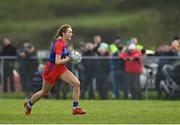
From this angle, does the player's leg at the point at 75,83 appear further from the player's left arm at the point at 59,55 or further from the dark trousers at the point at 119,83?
the dark trousers at the point at 119,83

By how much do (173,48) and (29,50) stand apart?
4932mm

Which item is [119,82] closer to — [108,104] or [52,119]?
[108,104]

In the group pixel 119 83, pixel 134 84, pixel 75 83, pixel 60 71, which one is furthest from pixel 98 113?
pixel 119 83

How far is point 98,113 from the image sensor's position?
21.2m

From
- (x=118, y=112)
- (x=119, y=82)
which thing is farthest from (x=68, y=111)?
(x=119, y=82)

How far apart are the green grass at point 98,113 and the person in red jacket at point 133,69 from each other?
154 inches

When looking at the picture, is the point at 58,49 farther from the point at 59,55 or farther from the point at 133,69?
the point at 133,69

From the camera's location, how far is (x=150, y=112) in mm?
21453

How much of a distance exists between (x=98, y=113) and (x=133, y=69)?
8.49 metres

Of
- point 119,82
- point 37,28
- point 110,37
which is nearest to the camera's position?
point 119,82

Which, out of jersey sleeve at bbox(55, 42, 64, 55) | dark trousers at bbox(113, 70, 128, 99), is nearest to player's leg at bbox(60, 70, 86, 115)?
jersey sleeve at bbox(55, 42, 64, 55)

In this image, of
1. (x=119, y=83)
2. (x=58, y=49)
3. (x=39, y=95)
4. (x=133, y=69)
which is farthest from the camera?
(x=119, y=83)

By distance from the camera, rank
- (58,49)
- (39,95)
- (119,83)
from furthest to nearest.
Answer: (119,83) < (39,95) < (58,49)

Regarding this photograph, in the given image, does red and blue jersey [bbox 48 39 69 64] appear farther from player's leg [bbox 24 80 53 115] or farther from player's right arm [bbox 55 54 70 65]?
player's leg [bbox 24 80 53 115]
